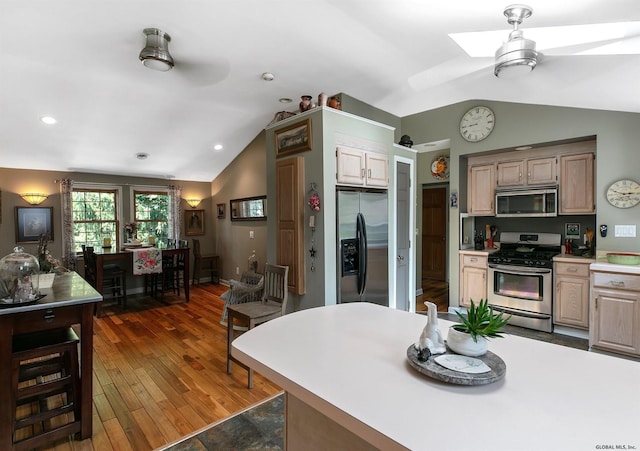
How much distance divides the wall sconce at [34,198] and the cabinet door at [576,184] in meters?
7.21

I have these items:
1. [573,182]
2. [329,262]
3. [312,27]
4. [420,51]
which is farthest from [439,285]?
[312,27]

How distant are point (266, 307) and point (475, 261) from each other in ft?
9.34

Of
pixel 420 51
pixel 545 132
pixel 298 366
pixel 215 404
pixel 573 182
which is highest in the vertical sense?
pixel 420 51

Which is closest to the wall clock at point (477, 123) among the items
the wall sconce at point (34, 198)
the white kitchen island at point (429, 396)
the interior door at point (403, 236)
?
the interior door at point (403, 236)

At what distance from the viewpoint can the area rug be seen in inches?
78.3

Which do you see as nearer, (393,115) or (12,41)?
(12,41)

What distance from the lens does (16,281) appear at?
186 cm

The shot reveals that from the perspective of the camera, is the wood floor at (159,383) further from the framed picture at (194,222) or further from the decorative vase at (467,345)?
the framed picture at (194,222)

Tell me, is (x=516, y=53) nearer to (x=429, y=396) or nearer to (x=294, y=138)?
(x=294, y=138)

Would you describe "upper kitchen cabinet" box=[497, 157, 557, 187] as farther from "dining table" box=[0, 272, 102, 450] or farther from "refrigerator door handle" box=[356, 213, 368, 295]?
"dining table" box=[0, 272, 102, 450]

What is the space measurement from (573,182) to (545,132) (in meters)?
0.67

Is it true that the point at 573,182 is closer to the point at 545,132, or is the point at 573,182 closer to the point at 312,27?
the point at 545,132

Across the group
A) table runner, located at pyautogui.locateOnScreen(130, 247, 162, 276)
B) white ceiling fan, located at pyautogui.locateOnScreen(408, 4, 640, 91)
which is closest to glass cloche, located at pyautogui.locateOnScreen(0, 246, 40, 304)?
table runner, located at pyautogui.locateOnScreen(130, 247, 162, 276)

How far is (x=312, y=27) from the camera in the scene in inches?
96.7
